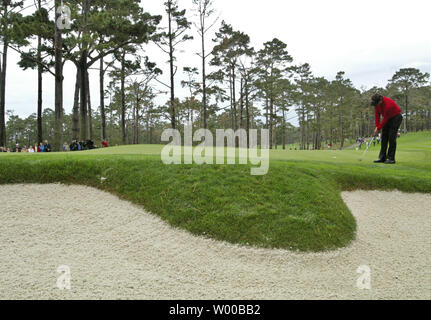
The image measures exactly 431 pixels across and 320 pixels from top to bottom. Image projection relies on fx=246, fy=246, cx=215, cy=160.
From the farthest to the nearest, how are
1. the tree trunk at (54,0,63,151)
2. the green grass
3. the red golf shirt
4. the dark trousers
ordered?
1. the tree trunk at (54,0,63,151)
2. the dark trousers
3. the red golf shirt
4. the green grass

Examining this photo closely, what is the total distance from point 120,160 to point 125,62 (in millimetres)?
19848

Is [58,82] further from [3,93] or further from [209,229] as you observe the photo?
[209,229]

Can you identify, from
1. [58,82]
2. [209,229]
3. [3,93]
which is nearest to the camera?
[209,229]

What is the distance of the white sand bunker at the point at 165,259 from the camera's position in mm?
4520

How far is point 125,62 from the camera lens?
25.4m

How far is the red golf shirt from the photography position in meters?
9.51

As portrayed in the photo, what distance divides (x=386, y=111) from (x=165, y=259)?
383 inches

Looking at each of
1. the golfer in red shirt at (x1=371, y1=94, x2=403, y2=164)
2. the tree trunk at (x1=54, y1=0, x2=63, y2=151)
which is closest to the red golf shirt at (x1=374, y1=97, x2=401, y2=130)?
the golfer in red shirt at (x1=371, y1=94, x2=403, y2=164)

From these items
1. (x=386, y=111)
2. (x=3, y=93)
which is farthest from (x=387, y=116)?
(x=3, y=93)

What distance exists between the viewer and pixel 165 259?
538 cm

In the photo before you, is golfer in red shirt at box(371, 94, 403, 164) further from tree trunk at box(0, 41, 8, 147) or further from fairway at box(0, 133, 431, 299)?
tree trunk at box(0, 41, 8, 147)

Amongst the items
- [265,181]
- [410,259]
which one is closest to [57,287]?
[265,181]

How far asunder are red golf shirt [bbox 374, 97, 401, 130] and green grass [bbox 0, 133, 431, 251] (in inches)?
70.8

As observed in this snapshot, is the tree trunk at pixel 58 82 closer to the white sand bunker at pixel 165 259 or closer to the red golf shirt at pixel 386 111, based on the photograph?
the white sand bunker at pixel 165 259
